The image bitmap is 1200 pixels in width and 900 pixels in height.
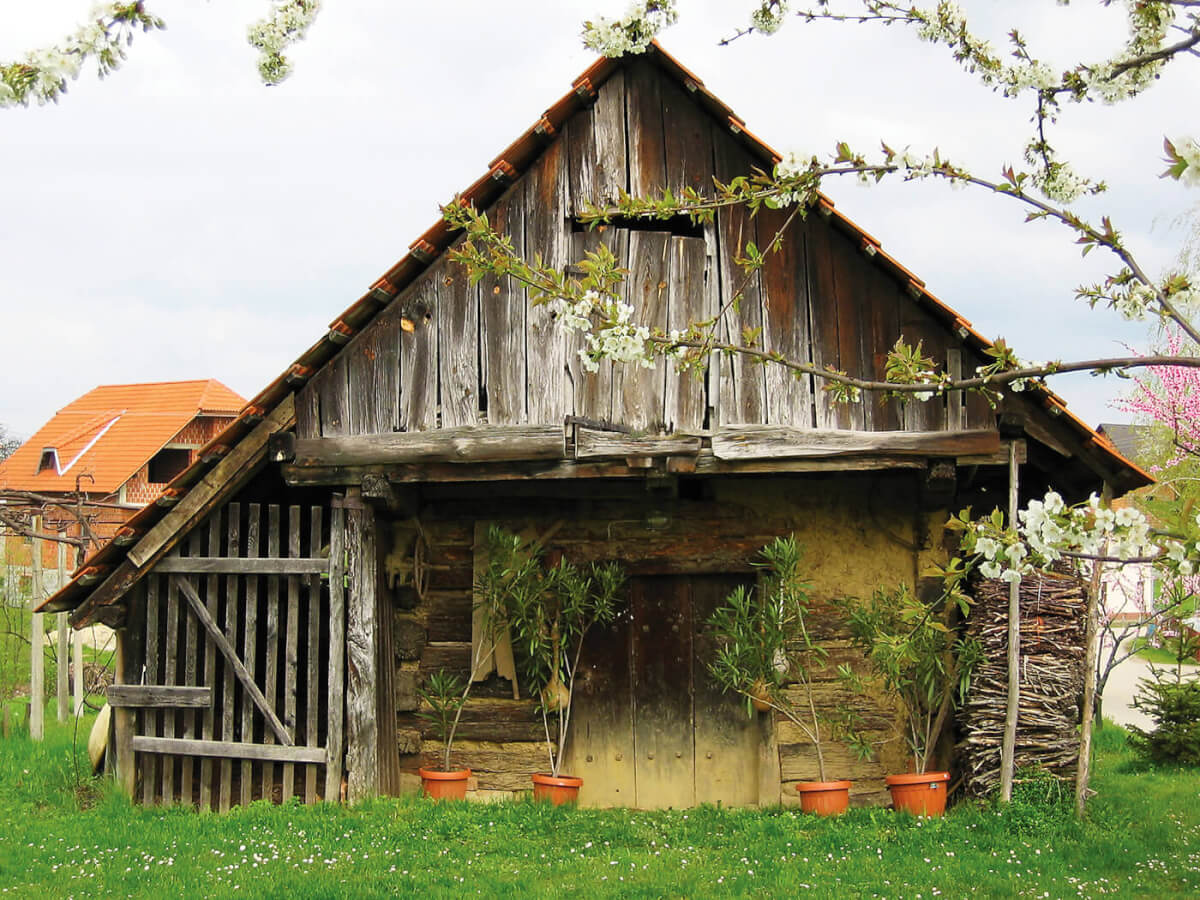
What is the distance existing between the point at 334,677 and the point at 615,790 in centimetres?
243

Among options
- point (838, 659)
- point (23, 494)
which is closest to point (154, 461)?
point (23, 494)

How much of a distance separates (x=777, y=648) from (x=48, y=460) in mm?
31712

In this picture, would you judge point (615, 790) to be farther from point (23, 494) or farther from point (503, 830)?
point (23, 494)

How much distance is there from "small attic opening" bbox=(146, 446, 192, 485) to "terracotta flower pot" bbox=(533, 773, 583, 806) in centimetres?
2689

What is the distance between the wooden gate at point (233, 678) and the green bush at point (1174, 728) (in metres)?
8.25

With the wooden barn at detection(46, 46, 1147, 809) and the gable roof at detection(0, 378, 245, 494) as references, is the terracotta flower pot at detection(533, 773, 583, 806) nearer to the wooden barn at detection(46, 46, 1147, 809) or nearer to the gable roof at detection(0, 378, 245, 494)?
the wooden barn at detection(46, 46, 1147, 809)

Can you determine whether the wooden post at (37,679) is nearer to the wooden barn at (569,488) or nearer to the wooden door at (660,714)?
the wooden barn at (569,488)

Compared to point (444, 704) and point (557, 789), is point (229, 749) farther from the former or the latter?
point (557, 789)

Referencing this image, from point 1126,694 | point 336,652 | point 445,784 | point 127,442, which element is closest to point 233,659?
point 336,652

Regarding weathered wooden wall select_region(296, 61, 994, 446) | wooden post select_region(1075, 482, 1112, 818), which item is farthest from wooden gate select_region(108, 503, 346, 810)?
wooden post select_region(1075, 482, 1112, 818)

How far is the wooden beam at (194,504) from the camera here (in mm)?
7785

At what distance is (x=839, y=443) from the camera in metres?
7.41

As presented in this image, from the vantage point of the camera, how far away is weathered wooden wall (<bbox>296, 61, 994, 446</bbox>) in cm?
752

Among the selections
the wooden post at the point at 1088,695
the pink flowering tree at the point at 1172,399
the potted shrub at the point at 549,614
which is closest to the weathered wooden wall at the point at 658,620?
the potted shrub at the point at 549,614
